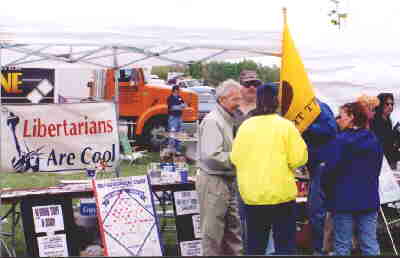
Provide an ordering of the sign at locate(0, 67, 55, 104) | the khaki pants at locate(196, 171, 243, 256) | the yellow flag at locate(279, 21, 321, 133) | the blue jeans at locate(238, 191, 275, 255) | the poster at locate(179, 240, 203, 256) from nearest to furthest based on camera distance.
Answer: the blue jeans at locate(238, 191, 275, 255)
the khaki pants at locate(196, 171, 243, 256)
the yellow flag at locate(279, 21, 321, 133)
the poster at locate(179, 240, 203, 256)
the sign at locate(0, 67, 55, 104)

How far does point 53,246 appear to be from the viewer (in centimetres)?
786

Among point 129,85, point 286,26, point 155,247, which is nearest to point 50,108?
point 155,247

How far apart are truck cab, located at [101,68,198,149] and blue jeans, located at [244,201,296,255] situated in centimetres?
1196

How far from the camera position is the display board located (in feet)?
25.6

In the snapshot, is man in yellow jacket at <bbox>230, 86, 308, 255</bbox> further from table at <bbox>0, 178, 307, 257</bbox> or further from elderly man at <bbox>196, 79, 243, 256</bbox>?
table at <bbox>0, 178, 307, 257</bbox>

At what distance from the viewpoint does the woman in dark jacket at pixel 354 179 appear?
700 centimetres

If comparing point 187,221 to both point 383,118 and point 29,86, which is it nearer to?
point 383,118

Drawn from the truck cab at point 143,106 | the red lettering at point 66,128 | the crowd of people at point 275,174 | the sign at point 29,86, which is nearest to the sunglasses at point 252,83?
the crowd of people at point 275,174

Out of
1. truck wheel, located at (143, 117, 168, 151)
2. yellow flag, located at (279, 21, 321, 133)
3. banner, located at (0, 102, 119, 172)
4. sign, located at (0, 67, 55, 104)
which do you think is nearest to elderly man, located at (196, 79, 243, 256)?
yellow flag, located at (279, 21, 321, 133)

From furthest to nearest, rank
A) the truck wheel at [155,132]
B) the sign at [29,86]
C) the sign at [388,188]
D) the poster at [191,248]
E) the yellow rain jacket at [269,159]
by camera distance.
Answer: the sign at [29,86]
the truck wheel at [155,132]
the sign at [388,188]
the poster at [191,248]
the yellow rain jacket at [269,159]

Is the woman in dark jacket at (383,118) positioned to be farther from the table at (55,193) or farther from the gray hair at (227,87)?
the gray hair at (227,87)

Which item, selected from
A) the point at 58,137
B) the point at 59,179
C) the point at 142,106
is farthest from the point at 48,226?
the point at 142,106

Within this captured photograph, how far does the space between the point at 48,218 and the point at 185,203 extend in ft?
4.53

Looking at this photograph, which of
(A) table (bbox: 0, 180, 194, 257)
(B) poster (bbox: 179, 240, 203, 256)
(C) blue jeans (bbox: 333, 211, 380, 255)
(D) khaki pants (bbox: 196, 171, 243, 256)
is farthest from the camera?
(B) poster (bbox: 179, 240, 203, 256)
